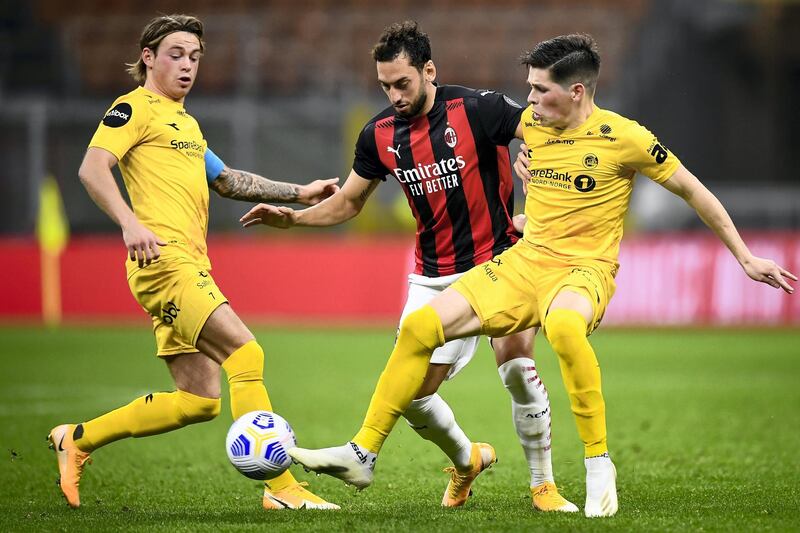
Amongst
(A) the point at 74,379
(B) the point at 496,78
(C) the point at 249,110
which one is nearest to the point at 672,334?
(B) the point at 496,78

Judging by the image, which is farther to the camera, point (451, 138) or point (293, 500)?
point (451, 138)

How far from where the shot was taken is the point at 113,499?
573 centimetres

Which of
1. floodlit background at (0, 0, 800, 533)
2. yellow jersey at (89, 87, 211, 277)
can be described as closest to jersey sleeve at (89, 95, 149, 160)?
yellow jersey at (89, 87, 211, 277)

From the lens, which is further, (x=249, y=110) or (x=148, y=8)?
(x=148, y=8)

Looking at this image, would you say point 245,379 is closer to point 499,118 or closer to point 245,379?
point 245,379

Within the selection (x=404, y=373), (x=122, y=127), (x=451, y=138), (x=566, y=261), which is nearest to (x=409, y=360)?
(x=404, y=373)

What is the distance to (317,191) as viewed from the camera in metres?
6.05

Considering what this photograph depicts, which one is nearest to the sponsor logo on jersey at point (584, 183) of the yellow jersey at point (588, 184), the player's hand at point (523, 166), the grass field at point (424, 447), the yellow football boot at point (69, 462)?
the yellow jersey at point (588, 184)

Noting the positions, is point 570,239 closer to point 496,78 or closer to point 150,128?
point 150,128

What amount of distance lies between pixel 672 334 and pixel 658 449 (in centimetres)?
984

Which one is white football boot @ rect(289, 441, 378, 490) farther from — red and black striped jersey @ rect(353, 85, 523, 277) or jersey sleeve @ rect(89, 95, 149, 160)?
jersey sleeve @ rect(89, 95, 149, 160)

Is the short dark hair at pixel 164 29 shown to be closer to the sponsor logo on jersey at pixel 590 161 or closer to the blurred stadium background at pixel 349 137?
the sponsor logo on jersey at pixel 590 161

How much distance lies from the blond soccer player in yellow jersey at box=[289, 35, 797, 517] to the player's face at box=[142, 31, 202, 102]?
5.35ft

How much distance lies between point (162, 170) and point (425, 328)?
1514 millimetres
